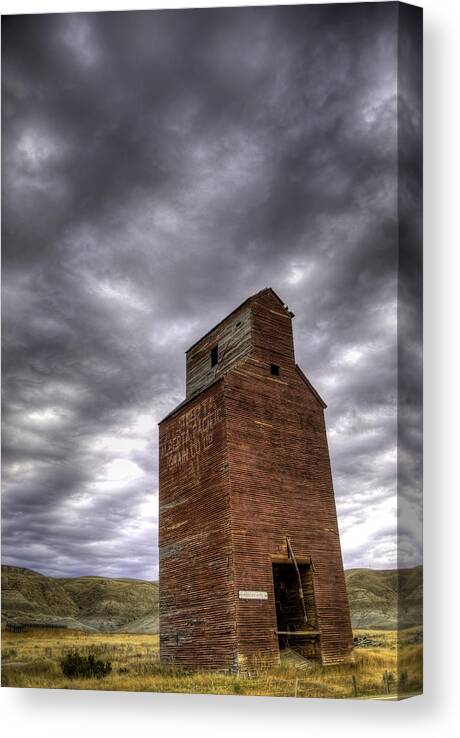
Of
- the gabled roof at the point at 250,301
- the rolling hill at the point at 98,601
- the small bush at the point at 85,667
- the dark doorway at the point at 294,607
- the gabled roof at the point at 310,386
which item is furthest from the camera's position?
the gabled roof at the point at 310,386

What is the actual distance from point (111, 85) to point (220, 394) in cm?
745

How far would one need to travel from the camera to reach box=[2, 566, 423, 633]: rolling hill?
17.9 meters

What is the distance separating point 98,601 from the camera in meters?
19.8

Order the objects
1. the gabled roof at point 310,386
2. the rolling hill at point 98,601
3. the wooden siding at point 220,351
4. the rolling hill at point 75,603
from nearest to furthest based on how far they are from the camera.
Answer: the rolling hill at point 98,601
the rolling hill at point 75,603
the gabled roof at point 310,386
the wooden siding at point 220,351

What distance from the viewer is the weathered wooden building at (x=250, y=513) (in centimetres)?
1945

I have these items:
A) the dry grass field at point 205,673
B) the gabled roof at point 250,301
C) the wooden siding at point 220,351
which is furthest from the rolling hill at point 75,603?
the gabled roof at point 250,301

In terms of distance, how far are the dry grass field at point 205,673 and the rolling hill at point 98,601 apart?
0.32 metres

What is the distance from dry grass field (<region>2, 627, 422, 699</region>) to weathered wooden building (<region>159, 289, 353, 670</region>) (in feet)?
2.46

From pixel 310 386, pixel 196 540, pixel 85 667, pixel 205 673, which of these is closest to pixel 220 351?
pixel 310 386

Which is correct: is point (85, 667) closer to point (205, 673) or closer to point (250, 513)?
point (205, 673)

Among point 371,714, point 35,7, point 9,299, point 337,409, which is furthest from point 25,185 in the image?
point 371,714

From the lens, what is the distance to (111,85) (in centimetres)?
1975

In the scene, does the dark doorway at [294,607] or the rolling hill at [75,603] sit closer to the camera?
the rolling hill at [75,603]

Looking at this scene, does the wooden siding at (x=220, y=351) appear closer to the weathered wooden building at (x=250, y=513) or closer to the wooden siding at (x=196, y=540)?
the weathered wooden building at (x=250, y=513)
